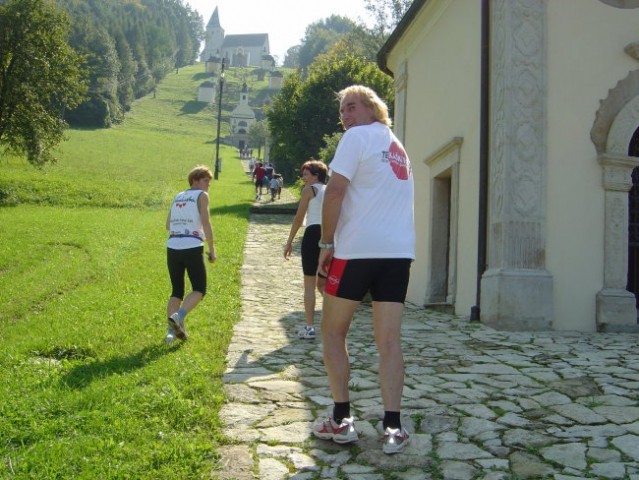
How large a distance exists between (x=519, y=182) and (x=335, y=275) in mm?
5034

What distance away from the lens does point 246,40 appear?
178m

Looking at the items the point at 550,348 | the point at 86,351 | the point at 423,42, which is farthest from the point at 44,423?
the point at 423,42

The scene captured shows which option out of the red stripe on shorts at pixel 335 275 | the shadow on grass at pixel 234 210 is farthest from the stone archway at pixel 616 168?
the shadow on grass at pixel 234 210

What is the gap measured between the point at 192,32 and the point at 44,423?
18274cm

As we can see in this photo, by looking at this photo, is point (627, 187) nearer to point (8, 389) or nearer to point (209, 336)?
point (209, 336)

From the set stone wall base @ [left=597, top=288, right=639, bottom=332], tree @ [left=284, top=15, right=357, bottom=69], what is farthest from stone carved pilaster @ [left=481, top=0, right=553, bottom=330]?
tree @ [left=284, top=15, right=357, bottom=69]

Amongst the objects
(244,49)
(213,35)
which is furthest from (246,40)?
(213,35)

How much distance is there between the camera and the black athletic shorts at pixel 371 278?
3604mm

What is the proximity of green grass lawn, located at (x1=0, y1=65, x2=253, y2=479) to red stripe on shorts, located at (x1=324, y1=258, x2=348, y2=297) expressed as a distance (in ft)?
3.37

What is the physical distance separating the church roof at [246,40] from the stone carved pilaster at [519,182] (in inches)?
6936

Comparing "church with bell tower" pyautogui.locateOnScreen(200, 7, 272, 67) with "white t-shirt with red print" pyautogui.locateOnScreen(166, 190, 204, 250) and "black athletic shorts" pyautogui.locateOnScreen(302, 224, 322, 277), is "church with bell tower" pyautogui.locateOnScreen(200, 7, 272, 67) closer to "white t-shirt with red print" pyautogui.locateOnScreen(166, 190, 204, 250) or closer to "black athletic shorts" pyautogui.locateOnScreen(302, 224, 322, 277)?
"black athletic shorts" pyautogui.locateOnScreen(302, 224, 322, 277)

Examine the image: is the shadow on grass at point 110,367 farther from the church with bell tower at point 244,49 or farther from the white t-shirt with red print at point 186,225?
the church with bell tower at point 244,49

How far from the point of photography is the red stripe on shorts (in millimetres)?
3635

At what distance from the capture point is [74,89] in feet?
93.3
